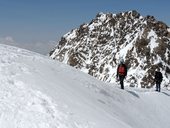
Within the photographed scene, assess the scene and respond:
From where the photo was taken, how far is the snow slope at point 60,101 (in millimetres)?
14984

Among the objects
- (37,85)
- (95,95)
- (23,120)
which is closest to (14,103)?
(23,120)

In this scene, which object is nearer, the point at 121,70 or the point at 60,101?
the point at 60,101

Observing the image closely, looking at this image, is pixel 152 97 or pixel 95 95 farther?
pixel 152 97

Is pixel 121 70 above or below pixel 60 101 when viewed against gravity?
above

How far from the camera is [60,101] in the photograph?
17.0m

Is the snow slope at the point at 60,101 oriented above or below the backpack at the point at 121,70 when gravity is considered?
below

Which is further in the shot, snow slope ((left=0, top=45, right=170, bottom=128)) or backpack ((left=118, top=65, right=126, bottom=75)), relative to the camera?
backpack ((left=118, top=65, right=126, bottom=75))

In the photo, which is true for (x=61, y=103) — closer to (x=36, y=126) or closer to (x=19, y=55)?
(x=36, y=126)

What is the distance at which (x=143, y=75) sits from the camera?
193 m

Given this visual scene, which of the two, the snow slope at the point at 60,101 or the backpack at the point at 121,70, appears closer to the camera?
the snow slope at the point at 60,101

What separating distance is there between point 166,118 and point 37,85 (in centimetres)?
1202

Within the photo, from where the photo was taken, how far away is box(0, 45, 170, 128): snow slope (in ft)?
49.2

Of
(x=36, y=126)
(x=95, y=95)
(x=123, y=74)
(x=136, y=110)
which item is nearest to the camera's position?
(x=36, y=126)

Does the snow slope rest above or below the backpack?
below
